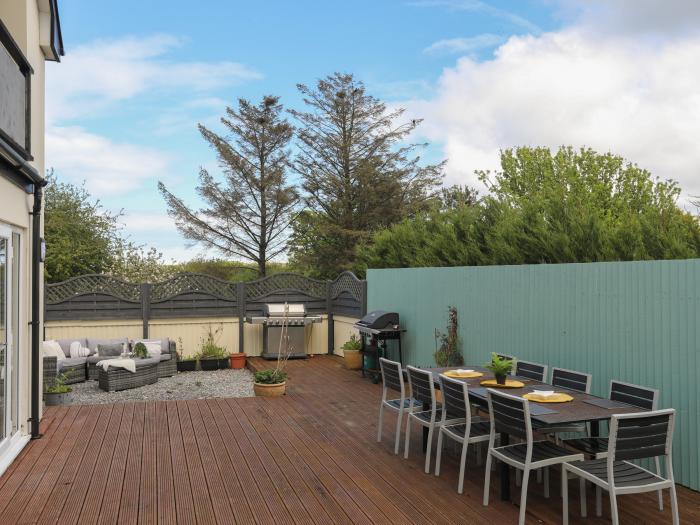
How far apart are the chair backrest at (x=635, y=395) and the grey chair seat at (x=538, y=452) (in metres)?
0.79

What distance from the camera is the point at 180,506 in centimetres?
409

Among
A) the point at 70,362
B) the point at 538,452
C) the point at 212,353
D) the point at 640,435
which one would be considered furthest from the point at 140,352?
the point at 640,435

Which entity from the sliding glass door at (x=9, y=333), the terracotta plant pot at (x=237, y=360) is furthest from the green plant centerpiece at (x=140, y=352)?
the sliding glass door at (x=9, y=333)

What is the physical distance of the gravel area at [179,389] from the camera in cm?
863

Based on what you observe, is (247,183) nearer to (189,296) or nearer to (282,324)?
(189,296)

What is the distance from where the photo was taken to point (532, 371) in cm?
572

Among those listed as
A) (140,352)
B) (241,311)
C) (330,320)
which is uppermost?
(241,311)

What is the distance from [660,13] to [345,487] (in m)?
6.99

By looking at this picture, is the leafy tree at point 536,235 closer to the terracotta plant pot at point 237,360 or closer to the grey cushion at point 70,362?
the terracotta plant pot at point 237,360

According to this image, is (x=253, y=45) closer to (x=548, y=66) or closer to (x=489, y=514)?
(x=548, y=66)

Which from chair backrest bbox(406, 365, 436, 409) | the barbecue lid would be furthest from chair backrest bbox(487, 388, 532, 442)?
the barbecue lid

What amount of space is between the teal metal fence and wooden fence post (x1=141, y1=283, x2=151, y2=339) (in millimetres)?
6240

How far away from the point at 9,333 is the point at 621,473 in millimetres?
5190

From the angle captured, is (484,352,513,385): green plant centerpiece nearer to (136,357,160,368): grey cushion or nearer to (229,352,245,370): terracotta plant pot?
(136,357,160,368): grey cushion
